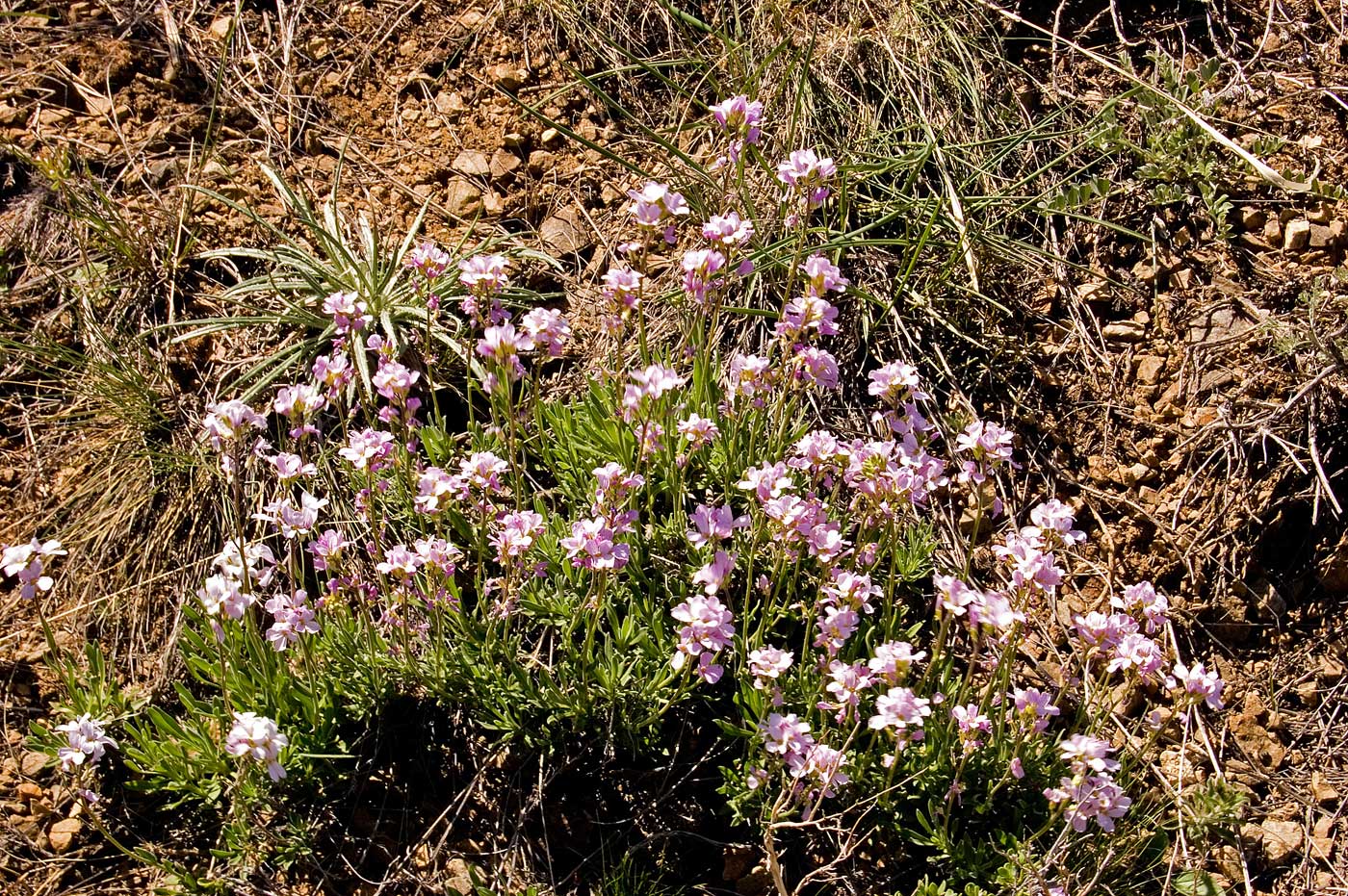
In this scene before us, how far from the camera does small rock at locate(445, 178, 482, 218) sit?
3.94 meters

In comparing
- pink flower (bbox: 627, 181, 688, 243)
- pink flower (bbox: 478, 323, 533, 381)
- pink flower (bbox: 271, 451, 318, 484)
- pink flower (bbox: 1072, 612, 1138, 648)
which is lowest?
pink flower (bbox: 1072, 612, 1138, 648)

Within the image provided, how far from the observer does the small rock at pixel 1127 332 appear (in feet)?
12.1

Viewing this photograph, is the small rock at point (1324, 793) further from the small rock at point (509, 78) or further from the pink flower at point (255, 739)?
the small rock at point (509, 78)

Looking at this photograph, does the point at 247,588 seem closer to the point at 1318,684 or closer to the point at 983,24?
the point at 1318,684

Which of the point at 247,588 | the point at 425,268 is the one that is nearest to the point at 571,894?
the point at 247,588

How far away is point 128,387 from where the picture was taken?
345cm

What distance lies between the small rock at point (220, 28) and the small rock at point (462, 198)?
3.57 feet

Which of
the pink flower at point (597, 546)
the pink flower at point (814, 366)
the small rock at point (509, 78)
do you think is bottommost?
the pink flower at point (597, 546)

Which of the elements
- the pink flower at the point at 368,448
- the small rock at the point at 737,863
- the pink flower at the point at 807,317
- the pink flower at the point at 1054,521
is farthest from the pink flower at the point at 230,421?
the pink flower at the point at 1054,521

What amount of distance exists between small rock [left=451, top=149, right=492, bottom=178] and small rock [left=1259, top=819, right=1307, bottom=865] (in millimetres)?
3134

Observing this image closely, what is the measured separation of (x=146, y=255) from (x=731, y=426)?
2.05 metres

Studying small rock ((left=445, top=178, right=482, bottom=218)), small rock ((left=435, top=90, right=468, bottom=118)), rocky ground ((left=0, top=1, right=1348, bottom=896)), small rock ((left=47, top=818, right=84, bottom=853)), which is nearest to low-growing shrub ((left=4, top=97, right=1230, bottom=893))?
small rock ((left=47, top=818, right=84, bottom=853))

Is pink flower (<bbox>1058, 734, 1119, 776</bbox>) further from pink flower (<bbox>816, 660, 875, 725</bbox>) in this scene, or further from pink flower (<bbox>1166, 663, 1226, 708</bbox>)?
pink flower (<bbox>816, 660, 875, 725</bbox>)

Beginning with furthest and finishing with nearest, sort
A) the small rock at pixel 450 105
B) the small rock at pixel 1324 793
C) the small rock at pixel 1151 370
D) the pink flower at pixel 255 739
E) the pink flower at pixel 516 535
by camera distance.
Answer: the small rock at pixel 450 105, the small rock at pixel 1151 370, the small rock at pixel 1324 793, the pink flower at pixel 516 535, the pink flower at pixel 255 739
